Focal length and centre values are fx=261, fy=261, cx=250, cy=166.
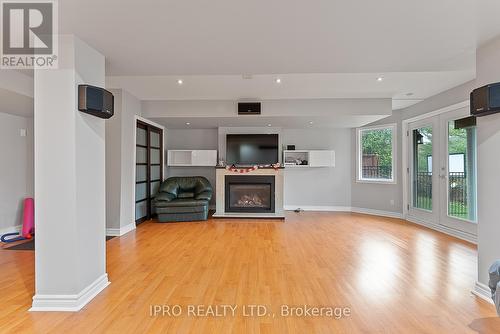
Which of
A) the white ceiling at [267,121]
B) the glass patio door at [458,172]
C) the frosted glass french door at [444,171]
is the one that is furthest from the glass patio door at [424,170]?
the white ceiling at [267,121]

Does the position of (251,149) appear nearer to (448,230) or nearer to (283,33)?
(448,230)

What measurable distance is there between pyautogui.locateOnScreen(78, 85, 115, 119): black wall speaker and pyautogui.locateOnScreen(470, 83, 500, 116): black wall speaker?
3302mm

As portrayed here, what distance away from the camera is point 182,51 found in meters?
2.42

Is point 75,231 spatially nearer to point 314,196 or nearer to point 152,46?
point 152,46

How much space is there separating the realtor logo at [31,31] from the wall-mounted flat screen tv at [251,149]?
167 inches

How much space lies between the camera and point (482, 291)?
7.66 ft

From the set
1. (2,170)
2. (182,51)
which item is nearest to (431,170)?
(182,51)

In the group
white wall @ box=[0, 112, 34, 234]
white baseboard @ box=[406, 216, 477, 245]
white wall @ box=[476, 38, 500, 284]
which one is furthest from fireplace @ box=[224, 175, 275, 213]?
white wall @ box=[476, 38, 500, 284]

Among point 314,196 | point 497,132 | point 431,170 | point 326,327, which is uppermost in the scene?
point 497,132

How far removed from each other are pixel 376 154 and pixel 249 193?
3270 mm

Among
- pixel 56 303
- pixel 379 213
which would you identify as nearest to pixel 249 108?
pixel 379 213

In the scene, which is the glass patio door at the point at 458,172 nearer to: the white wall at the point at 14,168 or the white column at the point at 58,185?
the white column at the point at 58,185

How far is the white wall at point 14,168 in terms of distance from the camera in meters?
4.50

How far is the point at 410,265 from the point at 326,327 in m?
1.77
